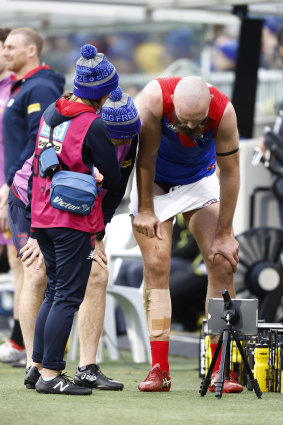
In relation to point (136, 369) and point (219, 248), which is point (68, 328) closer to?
point (219, 248)

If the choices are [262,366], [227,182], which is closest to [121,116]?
[227,182]

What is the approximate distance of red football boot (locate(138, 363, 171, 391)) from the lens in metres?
4.89

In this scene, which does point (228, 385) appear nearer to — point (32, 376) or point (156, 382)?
point (156, 382)

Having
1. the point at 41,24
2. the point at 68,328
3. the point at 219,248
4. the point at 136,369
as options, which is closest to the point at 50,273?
the point at 68,328

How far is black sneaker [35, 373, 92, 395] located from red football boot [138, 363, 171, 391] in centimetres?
38

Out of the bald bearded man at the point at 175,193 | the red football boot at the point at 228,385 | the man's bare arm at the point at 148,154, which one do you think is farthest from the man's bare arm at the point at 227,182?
the red football boot at the point at 228,385

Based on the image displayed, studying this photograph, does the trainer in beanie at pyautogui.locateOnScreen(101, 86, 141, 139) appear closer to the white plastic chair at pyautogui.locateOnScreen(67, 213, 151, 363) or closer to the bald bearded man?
the bald bearded man

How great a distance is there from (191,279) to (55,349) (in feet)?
13.2

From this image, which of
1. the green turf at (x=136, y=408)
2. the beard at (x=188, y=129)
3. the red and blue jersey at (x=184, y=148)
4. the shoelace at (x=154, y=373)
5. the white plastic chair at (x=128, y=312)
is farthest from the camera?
the white plastic chair at (x=128, y=312)

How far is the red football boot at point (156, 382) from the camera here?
489 centimetres

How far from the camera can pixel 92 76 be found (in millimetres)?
4574

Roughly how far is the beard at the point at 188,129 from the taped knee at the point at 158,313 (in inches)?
33.4

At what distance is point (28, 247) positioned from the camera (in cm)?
505

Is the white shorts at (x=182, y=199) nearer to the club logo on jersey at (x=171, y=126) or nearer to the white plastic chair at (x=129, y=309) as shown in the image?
the club logo on jersey at (x=171, y=126)
